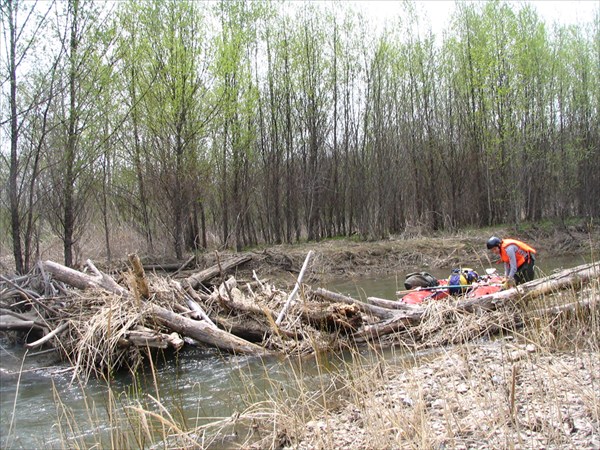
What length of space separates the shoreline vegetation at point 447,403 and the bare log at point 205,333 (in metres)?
0.97

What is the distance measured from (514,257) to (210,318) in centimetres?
581

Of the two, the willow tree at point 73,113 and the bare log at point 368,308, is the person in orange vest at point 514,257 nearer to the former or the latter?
the bare log at point 368,308

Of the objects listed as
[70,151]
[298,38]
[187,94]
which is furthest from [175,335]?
[298,38]

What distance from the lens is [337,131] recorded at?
82.1 feet

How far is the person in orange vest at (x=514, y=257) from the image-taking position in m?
9.93

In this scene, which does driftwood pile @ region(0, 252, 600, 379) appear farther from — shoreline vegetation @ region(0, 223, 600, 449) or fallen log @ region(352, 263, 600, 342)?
shoreline vegetation @ region(0, 223, 600, 449)

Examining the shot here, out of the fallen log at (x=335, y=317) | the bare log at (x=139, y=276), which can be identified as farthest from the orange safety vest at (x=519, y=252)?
the bare log at (x=139, y=276)

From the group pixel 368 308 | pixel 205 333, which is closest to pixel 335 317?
pixel 368 308

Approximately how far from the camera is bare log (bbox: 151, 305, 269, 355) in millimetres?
7609

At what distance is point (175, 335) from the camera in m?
7.39

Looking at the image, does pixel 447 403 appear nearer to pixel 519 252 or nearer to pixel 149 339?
pixel 149 339

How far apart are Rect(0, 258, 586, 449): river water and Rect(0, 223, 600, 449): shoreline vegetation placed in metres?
0.27

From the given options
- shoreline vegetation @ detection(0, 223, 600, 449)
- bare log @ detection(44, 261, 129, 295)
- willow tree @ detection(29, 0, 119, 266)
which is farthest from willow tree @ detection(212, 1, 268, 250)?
shoreline vegetation @ detection(0, 223, 600, 449)

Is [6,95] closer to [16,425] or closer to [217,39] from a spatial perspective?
[217,39]
